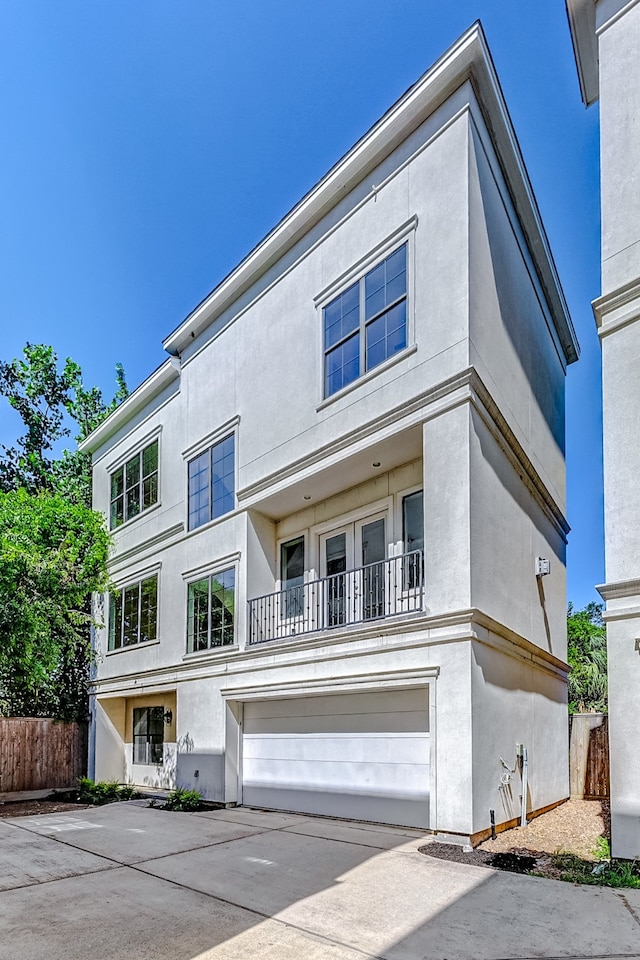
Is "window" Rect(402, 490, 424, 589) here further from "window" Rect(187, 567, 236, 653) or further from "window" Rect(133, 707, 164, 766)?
"window" Rect(133, 707, 164, 766)

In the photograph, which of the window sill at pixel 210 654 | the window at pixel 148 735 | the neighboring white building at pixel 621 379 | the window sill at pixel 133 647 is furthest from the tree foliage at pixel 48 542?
the neighboring white building at pixel 621 379

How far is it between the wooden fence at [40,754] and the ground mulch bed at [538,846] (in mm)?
11591

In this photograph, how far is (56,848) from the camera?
846 centimetres

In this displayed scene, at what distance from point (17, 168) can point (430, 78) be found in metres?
12.6

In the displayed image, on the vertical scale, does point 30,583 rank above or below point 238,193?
below

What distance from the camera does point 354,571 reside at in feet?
34.6

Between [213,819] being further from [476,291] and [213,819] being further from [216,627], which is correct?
[476,291]

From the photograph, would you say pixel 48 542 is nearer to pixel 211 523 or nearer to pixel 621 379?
pixel 211 523

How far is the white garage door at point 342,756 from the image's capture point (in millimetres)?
9125

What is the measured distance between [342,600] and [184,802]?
175 inches

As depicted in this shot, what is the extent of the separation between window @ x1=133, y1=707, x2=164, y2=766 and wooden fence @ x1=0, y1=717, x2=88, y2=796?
1.59 m

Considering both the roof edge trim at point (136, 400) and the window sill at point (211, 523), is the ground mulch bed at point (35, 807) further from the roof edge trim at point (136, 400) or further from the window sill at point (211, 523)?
the roof edge trim at point (136, 400)

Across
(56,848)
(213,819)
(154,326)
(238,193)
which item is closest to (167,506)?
(213,819)

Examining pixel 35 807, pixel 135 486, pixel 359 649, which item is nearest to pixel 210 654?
pixel 359 649
